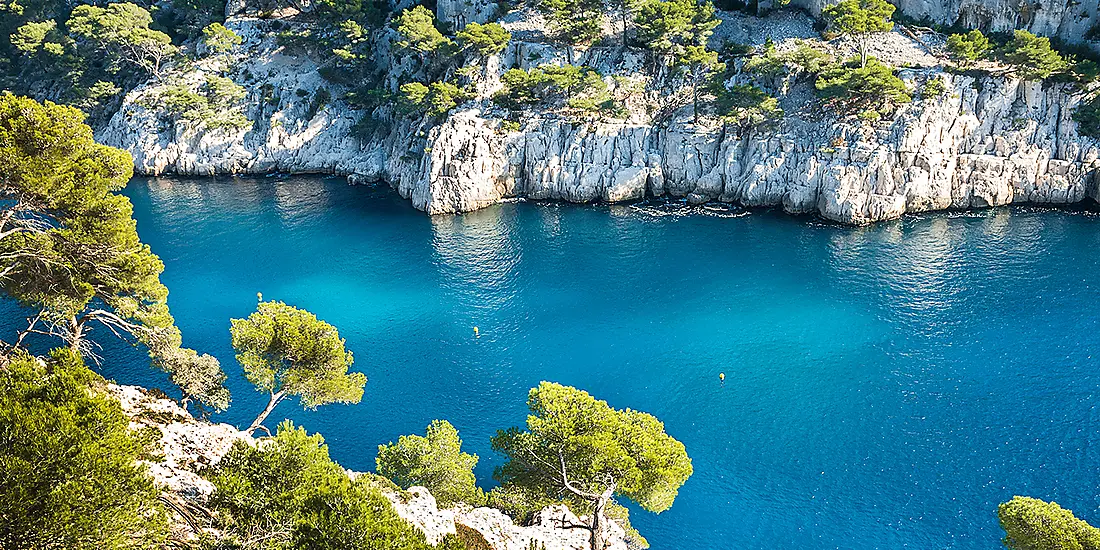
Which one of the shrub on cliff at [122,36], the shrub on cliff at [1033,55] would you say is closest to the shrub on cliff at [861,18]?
the shrub on cliff at [1033,55]

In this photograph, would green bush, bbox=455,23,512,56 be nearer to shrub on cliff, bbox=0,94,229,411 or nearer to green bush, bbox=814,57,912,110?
green bush, bbox=814,57,912,110

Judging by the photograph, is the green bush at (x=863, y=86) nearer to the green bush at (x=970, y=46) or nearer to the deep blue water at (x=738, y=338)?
the green bush at (x=970, y=46)

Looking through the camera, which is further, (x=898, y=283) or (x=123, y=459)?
(x=898, y=283)

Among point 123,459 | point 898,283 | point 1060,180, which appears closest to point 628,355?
point 898,283

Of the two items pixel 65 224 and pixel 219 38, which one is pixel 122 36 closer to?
pixel 219 38

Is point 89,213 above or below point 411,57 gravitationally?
below

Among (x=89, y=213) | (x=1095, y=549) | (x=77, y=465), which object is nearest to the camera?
(x=77, y=465)

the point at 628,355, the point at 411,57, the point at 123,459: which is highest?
the point at 411,57

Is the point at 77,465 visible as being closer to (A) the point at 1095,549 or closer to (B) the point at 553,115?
(A) the point at 1095,549
